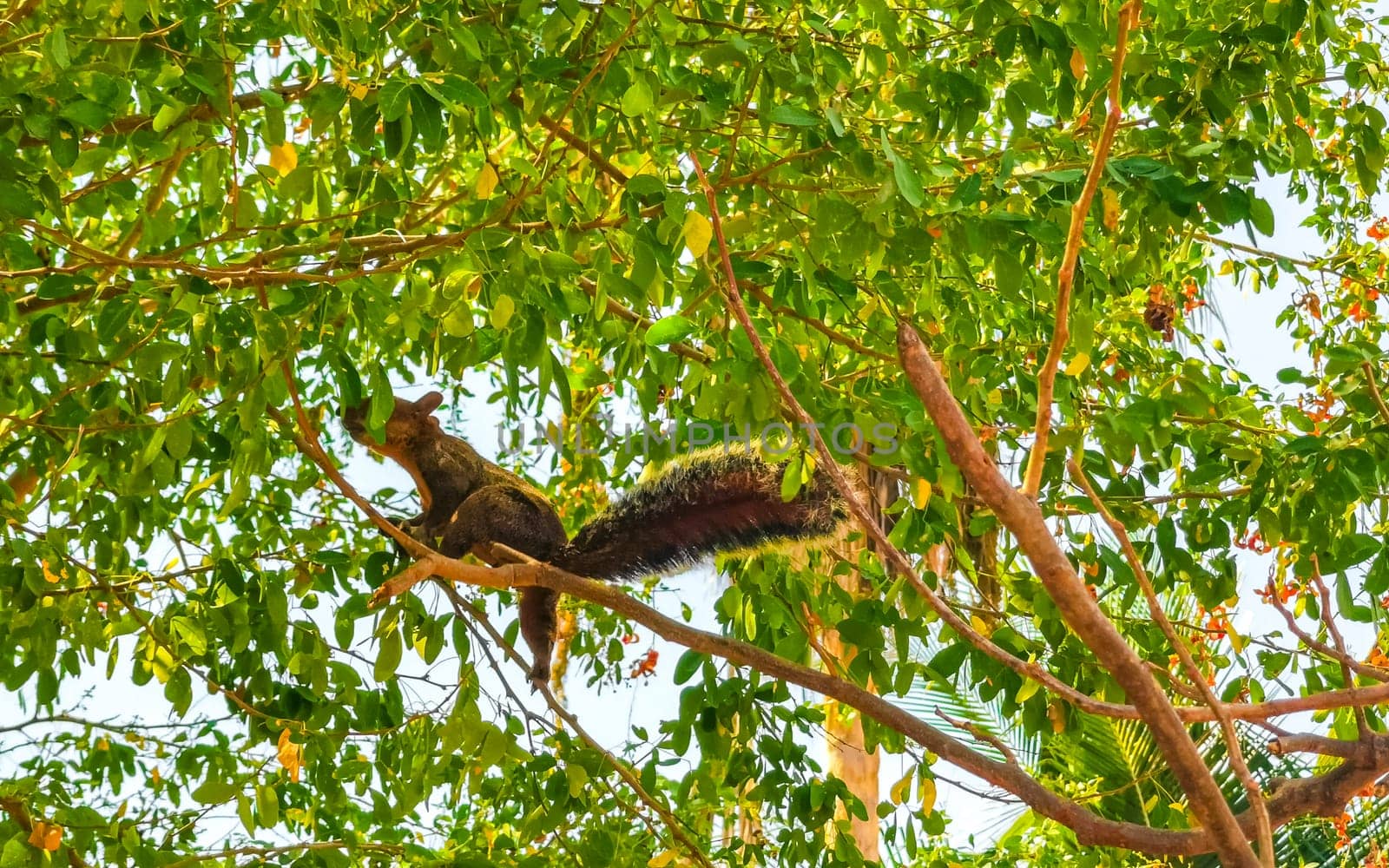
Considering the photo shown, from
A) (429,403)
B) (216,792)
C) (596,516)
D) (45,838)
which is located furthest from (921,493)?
(429,403)

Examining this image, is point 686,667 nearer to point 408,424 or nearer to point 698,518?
point 698,518

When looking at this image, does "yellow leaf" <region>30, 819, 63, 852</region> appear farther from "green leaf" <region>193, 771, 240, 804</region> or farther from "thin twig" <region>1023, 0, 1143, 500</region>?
"thin twig" <region>1023, 0, 1143, 500</region>

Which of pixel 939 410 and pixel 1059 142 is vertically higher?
pixel 1059 142

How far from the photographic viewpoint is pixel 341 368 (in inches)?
95.8

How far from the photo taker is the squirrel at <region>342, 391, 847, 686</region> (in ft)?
9.80

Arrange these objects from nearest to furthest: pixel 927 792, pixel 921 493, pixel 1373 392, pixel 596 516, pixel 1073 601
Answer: pixel 1073 601, pixel 1373 392, pixel 921 493, pixel 927 792, pixel 596 516

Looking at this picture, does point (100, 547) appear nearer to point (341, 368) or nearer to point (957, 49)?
point (341, 368)

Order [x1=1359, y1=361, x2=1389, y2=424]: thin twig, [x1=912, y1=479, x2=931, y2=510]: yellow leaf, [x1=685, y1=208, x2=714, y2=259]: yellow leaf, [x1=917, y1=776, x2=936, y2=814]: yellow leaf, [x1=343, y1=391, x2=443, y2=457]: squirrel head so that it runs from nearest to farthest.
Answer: [x1=685, y1=208, x2=714, y2=259]: yellow leaf → [x1=1359, y1=361, x2=1389, y2=424]: thin twig → [x1=912, y1=479, x2=931, y2=510]: yellow leaf → [x1=917, y1=776, x2=936, y2=814]: yellow leaf → [x1=343, y1=391, x2=443, y2=457]: squirrel head

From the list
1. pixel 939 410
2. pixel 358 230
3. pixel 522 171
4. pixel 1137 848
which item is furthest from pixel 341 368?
pixel 1137 848

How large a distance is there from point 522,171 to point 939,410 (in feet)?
3.14

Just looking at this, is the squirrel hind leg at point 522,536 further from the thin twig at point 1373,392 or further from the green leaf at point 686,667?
the thin twig at point 1373,392

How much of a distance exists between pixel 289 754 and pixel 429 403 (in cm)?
154

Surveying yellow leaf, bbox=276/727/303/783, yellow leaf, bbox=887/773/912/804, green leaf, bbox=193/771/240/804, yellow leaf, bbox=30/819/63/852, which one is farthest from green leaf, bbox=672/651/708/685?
yellow leaf, bbox=30/819/63/852

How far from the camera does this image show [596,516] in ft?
Answer: 11.2
